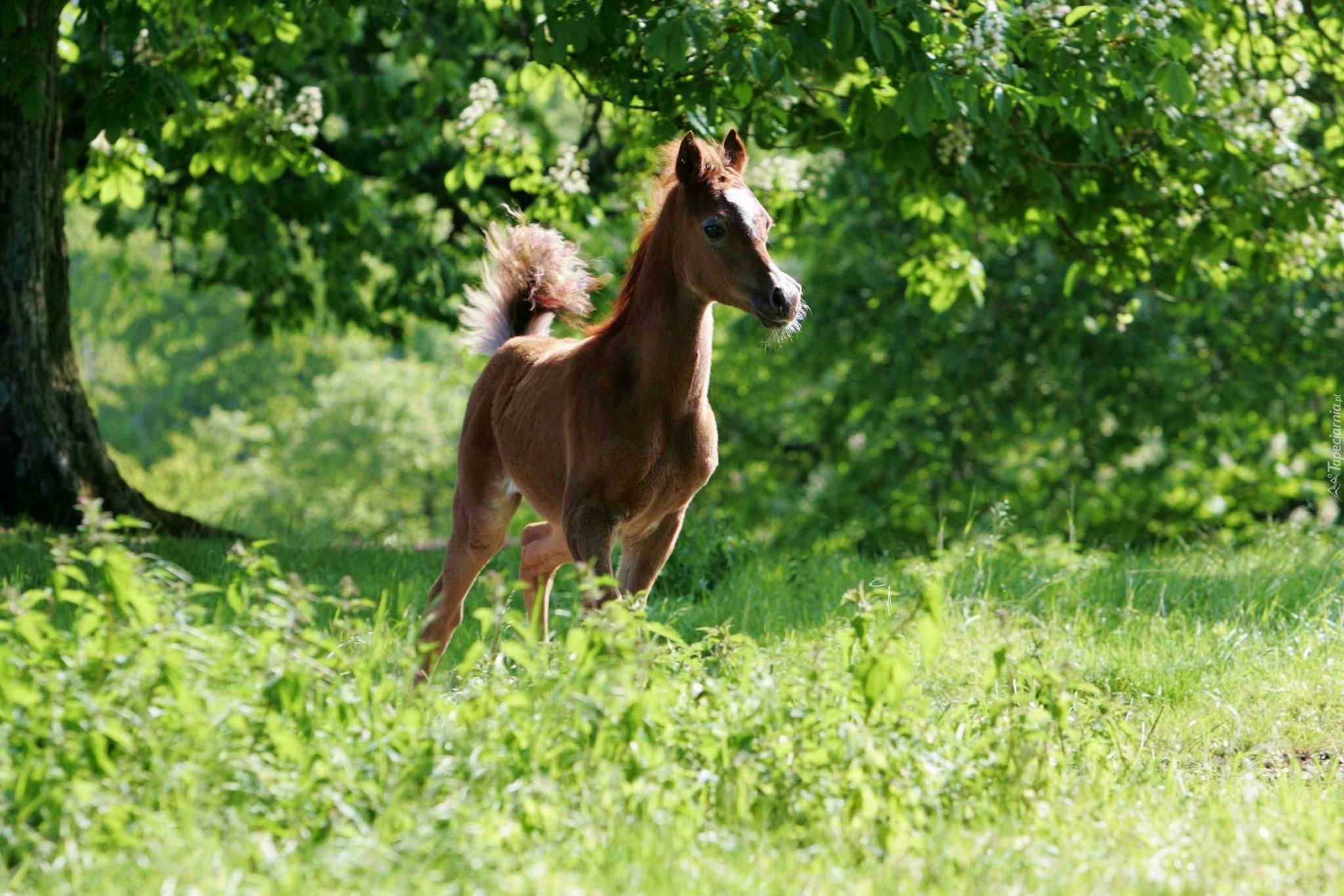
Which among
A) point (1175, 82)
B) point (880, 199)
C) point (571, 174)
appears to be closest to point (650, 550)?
point (1175, 82)

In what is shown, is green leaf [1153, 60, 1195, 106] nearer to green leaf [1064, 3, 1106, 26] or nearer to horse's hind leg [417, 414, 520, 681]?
green leaf [1064, 3, 1106, 26]

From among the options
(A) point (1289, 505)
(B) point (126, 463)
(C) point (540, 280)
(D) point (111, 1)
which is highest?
(D) point (111, 1)

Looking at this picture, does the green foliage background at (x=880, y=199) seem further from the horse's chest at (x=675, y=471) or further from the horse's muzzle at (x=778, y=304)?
the horse's chest at (x=675, y=471)

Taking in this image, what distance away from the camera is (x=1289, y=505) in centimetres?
2003

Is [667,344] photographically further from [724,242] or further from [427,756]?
[427,756]

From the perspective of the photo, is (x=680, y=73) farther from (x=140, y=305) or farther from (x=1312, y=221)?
(x=140, y=305)

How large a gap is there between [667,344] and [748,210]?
23.2 inches

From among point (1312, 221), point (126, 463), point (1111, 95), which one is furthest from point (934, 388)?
point (126, 463)

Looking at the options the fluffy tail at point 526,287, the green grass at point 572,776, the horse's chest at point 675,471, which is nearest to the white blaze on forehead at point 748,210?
the horse's chest at point 675,471

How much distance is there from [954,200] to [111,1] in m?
5.12

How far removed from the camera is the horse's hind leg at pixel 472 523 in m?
6.54

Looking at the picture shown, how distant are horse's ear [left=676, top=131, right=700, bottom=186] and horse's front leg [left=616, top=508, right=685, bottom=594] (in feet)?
4.18

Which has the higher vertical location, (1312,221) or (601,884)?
(1312,221)

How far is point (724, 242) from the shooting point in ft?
17.5
